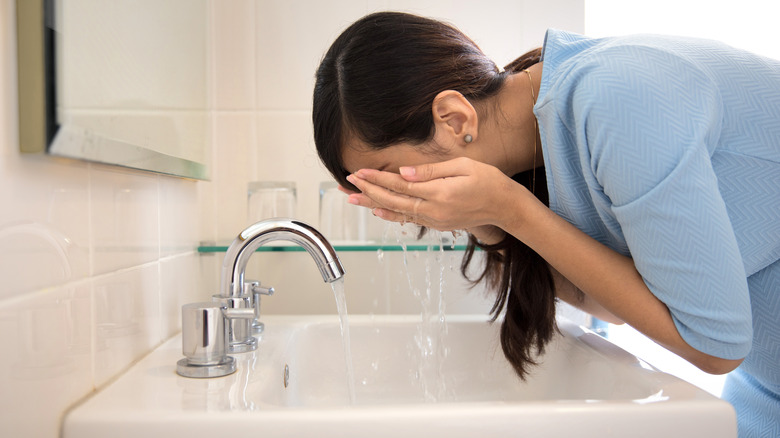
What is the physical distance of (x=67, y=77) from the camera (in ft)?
1.65

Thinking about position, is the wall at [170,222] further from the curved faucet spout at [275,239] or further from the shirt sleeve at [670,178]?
the shirt sleeve at [670,178]

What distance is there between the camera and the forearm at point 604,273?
1.90 feet

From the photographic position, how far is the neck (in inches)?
27.0

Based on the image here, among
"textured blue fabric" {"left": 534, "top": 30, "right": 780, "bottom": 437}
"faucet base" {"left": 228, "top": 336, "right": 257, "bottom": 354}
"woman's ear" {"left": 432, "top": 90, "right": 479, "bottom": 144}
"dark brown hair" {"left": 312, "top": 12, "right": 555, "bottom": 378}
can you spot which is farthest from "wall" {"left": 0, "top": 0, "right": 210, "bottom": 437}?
"textured blue fabric" {"left": 534, "top": 30, "right": 780, "bottom": 437}

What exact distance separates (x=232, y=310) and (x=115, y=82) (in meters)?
0.28

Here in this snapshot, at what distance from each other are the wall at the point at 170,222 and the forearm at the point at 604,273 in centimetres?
36

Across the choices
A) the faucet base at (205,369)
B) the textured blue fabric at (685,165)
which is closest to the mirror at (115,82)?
the faucet base at (205,369)

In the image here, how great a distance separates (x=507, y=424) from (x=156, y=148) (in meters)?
0.53

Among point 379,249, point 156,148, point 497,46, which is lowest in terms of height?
point 379,249

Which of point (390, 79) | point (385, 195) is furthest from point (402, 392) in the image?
point (390, 79)

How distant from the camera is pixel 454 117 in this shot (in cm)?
65

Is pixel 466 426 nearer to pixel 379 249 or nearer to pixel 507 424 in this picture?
pixel 507 424

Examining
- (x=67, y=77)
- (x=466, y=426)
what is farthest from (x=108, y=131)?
(x=466, y=426)

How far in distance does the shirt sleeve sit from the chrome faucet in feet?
1.04
